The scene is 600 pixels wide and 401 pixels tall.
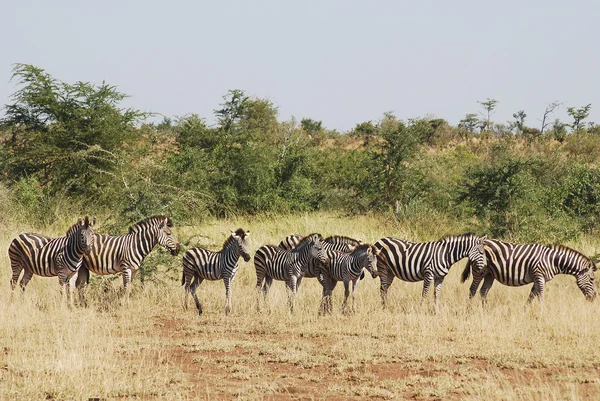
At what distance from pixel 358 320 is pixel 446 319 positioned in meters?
1.29

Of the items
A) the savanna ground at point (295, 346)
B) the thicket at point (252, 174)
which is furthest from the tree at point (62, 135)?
the savanna ground at point (295, 346)

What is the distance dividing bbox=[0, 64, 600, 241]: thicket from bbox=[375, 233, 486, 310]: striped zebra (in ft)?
17.2

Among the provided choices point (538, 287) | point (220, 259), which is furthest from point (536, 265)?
point (220, 259)

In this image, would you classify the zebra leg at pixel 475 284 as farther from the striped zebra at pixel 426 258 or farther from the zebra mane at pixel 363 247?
the zebra mane at pixel 363 247

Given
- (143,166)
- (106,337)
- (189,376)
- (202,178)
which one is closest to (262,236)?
(143,166)

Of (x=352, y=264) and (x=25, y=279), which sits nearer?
(x=352, y=264)

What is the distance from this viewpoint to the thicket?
64.6ft

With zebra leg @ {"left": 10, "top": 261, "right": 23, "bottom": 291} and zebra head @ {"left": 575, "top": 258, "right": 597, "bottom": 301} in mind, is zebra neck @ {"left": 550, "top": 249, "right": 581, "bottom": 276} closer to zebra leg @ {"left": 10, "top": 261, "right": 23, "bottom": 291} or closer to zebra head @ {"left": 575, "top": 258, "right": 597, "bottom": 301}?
zebra head @ {"left": 575, "top": 258, "right": 597, "bottom": 301}

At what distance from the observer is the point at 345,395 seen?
8273mm

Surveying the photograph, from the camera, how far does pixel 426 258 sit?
12938mm

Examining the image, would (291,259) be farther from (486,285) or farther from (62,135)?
(62,135)

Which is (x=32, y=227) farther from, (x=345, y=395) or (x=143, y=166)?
(x=345, y=395)

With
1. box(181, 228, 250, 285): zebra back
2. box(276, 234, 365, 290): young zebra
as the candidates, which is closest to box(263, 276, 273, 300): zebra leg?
box(276, 234, 365, 290): young zebra

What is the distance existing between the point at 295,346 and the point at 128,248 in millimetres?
4050
